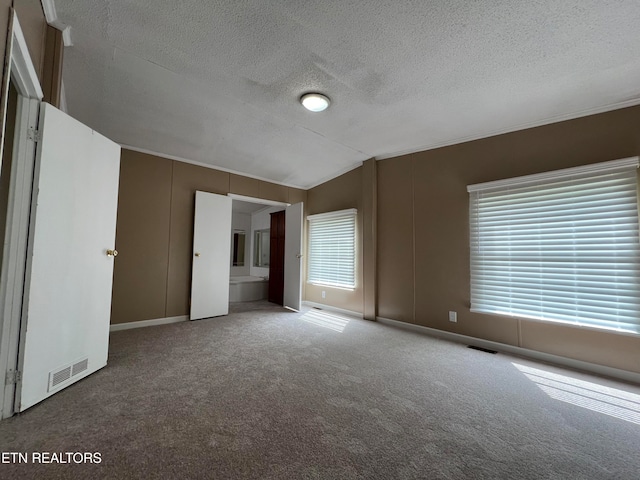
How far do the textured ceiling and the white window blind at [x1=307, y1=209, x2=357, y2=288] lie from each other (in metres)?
1.76

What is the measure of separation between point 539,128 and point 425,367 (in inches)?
111

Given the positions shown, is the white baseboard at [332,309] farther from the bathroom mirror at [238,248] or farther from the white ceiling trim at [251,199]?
the bathroom mirror at [238,248]

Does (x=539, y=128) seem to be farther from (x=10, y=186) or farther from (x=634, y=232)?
(x=10, y=186)

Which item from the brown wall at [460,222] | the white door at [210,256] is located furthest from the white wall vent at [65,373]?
the brown wall at [460,222]

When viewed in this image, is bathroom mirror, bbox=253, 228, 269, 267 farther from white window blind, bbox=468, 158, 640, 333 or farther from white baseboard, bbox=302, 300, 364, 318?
white window blind, bbox=468, 158, 640, 333

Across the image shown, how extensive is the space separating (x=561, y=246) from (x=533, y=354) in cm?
117

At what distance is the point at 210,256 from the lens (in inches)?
167

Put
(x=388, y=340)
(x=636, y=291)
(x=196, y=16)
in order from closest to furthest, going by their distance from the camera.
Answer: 1. (x=196, y=16)
2. (x=636, y=291)
3. (x=388, y=340)

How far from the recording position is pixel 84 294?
216 cm

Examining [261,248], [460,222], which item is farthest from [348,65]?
[261,248]

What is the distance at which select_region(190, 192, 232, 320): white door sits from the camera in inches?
162

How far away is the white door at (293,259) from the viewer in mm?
4796

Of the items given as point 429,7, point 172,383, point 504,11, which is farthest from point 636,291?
point 172,383

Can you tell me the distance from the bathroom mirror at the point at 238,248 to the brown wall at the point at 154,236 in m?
3.42
